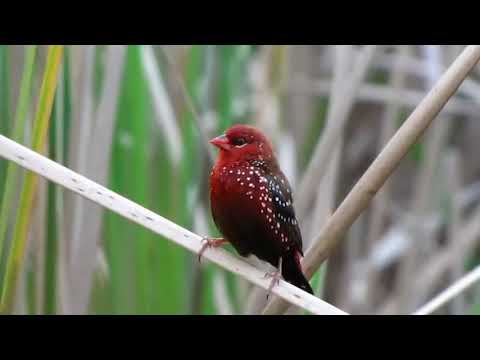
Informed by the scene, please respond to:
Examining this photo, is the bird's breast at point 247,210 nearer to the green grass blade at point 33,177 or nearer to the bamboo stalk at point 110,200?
the bamboo stalk at point 110,200

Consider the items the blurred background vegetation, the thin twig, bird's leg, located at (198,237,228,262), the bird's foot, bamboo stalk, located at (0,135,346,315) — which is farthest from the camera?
the thin twig

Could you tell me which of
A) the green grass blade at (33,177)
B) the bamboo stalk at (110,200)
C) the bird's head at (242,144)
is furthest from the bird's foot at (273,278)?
the green grass blade at (33,177)

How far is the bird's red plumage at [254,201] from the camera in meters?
1.94

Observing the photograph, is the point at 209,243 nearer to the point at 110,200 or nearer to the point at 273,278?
the point at 273,278

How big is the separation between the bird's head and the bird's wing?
7cm

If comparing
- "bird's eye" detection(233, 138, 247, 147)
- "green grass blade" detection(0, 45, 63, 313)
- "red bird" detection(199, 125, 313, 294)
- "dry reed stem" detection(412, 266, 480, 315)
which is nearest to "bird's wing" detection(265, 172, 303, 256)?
"red bird" detection(199, 125, 313, 294)

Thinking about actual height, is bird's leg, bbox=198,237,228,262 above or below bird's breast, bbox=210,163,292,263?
below

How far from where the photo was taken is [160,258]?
2205 mm

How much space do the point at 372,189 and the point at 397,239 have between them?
212 centimetres

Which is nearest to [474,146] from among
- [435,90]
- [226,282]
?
[226,282]

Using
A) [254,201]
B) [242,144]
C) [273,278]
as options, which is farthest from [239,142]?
[273,278]

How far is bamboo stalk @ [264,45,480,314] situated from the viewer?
1506 mm

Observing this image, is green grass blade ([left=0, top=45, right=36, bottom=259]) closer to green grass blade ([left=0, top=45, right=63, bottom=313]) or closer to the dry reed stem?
green grass blade ([left=0, top=45, right=63, bottom=313])

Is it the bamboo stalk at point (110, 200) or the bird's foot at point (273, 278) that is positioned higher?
the bamboo stalk at point (110, 200)
